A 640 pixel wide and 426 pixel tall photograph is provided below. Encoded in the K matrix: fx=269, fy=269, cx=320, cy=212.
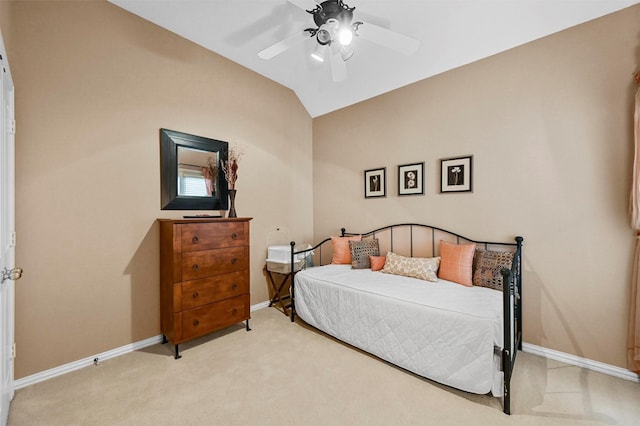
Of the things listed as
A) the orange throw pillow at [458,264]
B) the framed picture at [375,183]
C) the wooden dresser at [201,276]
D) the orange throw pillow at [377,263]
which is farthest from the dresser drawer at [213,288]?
the orange throw pillow at [458,264]

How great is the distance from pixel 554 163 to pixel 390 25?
190 cm

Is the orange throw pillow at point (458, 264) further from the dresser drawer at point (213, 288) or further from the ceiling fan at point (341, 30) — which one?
the dresser drawer at point (213, 288)

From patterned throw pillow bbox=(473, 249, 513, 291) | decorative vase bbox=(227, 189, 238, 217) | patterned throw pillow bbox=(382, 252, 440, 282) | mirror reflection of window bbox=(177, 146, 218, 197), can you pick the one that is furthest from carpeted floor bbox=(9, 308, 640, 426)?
mirror reflection of window bbox=(177, 146, 218, 197)

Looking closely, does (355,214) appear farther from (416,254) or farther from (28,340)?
(28,340)

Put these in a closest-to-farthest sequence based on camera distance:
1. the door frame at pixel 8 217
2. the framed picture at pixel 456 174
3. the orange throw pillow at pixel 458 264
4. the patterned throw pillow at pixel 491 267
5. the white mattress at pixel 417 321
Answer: the door frame at pixel 8 217 → the white mattress at pixel 417 321 → the patterned throw pillow at pixel 491 267 → the orange throw pillow at pixel 458 264 → the framed picture at pixel 456 174

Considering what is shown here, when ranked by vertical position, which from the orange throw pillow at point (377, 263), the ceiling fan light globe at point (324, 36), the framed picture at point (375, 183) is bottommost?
the orange throw pillow at point (377, 263)

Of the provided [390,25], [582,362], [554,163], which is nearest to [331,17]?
[390,25]


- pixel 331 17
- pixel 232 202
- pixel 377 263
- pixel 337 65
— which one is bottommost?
pixel 377 263

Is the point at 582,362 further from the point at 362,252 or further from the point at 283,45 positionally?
the point at 283,45

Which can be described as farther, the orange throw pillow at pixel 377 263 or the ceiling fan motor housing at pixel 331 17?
the orange throw pillow at pixel 377 263

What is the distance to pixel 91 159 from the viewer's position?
7.45 feet

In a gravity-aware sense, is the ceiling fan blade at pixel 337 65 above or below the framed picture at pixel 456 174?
above

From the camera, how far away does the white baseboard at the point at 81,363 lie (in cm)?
197

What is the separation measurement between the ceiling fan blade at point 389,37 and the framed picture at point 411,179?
1.40 m
